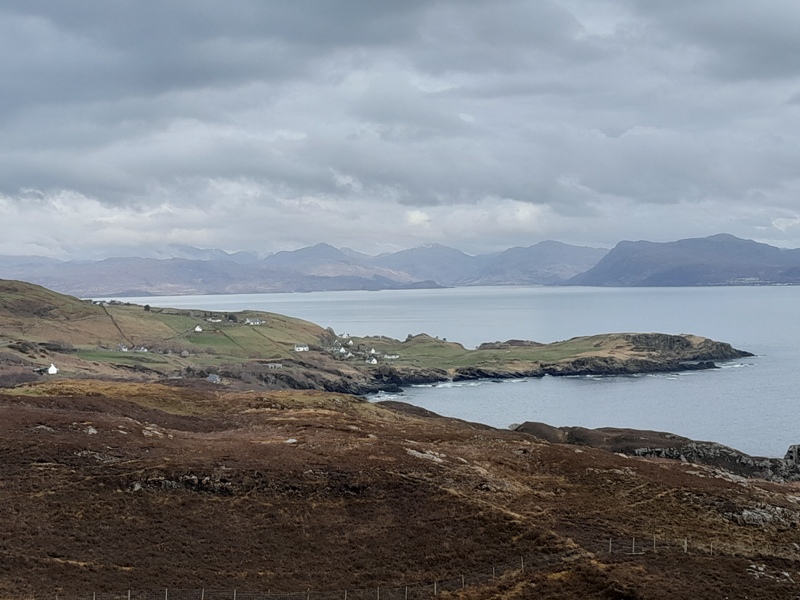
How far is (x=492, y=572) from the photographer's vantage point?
32.9 metres

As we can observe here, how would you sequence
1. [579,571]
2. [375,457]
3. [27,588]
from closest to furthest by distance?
[27,588]
[579,571]
[375,457]

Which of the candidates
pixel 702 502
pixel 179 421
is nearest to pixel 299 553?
pixel 702 502

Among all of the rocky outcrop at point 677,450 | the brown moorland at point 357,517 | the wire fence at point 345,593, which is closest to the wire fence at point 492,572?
the wire fence at point 345,593

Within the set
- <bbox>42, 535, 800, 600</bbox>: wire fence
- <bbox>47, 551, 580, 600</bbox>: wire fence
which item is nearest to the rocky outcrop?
<bbox>42, 535, 800, 600</bbox>: wire fence

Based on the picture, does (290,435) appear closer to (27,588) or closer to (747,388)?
(27,588)

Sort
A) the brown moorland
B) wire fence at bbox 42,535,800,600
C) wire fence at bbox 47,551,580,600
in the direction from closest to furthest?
wire fence at bbox 47,551,580,600 → wire fence at bbox 42,535,800,600 → the brown moorland

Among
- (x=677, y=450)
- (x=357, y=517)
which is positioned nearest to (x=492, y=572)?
(x=357, y=517)

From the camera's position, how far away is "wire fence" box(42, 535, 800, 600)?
98.5 ft

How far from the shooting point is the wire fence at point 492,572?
30031 mm

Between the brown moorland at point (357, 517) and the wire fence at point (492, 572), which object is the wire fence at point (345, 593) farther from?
the brown moorland at point (357, 517)

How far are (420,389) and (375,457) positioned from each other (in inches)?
5386

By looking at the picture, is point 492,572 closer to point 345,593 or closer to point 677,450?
point 345,593

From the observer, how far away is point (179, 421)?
201 feet

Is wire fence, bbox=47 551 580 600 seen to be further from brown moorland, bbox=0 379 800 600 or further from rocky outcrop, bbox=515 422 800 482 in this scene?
rocky outcrop, bbox=515 422 800 482
